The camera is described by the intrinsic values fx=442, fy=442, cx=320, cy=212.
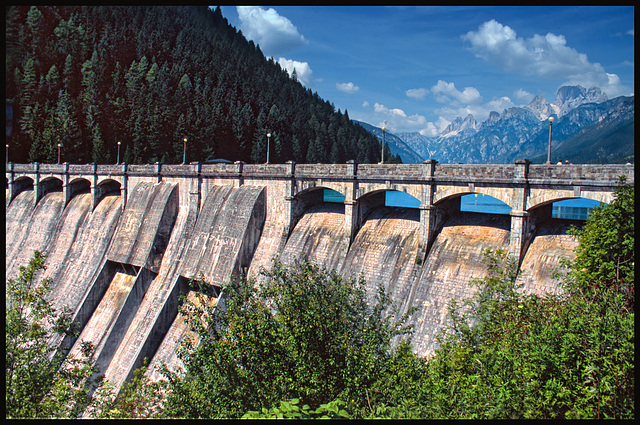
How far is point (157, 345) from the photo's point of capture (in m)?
31.1

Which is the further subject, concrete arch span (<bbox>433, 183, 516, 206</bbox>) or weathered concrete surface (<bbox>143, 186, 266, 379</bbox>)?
weathered concrete surface (<bbox>143, 186, 266, 379</bbox>)

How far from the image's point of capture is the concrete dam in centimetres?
2170

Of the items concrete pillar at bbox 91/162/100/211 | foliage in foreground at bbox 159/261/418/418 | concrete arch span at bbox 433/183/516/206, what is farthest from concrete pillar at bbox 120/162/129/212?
foliage in foreground at bbox 159/261/418/418

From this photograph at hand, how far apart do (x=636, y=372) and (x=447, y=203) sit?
18.2 meters

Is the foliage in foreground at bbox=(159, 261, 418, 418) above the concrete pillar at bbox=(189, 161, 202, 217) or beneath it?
beneath

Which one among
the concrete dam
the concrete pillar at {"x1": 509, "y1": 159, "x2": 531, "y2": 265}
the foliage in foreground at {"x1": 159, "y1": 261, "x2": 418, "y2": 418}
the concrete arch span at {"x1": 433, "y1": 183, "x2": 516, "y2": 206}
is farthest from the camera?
the concrete arch span at {"x1": 433, "y1": 183, "x2": 516, "y2": 206}

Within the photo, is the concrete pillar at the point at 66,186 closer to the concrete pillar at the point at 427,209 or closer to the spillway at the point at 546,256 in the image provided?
the concrete pillar at the point at 427,209

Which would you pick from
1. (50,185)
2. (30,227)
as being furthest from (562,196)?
(50,185)

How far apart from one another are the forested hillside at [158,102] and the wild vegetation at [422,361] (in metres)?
51.6

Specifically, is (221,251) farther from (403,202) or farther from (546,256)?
(403,202)

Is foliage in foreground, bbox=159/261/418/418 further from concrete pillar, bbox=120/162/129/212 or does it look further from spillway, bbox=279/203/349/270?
concrete pillar, bbox=120/162/129/212

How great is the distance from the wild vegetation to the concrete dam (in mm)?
4806

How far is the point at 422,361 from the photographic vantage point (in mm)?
15031

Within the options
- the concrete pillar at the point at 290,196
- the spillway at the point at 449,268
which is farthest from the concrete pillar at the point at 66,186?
the spillway at the point at 449,268
